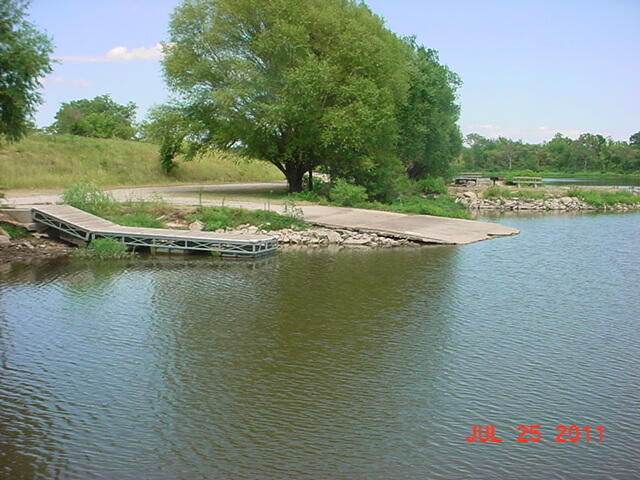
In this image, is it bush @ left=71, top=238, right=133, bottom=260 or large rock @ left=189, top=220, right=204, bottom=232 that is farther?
large rock @ left=189, top=220, right=204, bottom=232

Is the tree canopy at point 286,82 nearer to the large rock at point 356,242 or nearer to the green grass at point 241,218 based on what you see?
the green grass at point 241,218

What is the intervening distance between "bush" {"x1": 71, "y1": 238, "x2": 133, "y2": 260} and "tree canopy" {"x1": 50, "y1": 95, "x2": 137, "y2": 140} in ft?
131

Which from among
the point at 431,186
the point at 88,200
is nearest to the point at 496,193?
the point at 431,186

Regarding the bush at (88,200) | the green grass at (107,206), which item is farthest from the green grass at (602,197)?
the bush at (88,200)

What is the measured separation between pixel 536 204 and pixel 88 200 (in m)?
30.7

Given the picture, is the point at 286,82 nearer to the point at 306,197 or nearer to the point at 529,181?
the point at 306,197

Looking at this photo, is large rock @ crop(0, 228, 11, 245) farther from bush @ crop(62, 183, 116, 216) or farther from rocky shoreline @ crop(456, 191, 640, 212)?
rocky shoreline @ crop(456, 191, 640, 212)


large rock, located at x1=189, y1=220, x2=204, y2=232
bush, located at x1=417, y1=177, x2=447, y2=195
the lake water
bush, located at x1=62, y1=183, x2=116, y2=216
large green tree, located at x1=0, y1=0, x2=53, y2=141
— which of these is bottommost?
the lake water

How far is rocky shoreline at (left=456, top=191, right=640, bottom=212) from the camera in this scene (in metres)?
43.9

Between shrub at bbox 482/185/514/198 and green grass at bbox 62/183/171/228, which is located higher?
shrub at bbox 482/185/514/198

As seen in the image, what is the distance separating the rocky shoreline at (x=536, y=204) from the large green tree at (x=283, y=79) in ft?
48.1

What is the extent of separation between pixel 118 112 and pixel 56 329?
82.7 meters

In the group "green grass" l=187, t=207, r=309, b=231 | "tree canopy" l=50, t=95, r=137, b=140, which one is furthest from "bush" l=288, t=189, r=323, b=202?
"tree canopy" l=50, t=95, r=137, b=140

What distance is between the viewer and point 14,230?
73.2 feet
